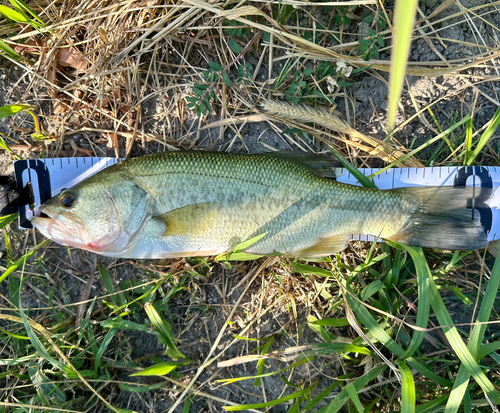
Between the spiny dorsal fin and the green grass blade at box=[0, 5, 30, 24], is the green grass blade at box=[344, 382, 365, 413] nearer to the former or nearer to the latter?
the spiny dorsal fin

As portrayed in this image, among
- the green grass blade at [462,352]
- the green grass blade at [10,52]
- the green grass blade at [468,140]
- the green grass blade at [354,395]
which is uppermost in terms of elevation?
the green grass blade at [10,52]

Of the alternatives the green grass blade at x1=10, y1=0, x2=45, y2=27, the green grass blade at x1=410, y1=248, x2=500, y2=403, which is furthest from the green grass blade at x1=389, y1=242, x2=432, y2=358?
the green grass blade at x1=10, y1=0, x2=45, y2=27

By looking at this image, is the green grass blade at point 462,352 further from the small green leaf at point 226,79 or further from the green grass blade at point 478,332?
the small green leaf at point 226,79

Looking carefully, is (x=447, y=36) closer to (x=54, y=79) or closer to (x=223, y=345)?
(x=223, y=345)

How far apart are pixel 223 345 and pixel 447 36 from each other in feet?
11.3

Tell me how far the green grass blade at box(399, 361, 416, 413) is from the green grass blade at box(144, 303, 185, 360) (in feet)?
5.70

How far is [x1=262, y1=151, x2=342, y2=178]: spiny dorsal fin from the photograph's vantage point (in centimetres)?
308

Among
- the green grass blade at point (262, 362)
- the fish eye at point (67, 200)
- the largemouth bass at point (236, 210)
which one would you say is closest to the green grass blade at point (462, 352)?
the largemouth bass at point (236, 210)

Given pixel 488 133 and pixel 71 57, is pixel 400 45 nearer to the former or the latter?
pixel 488 133

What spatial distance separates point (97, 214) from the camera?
9.32 ft

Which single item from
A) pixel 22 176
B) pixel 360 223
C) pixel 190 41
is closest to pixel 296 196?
pixel 360 223

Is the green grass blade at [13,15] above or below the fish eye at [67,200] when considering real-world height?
above

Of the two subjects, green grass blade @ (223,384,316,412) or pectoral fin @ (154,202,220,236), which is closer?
green grass blade @ (223,384,316,412)

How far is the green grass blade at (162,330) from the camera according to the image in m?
3.00
